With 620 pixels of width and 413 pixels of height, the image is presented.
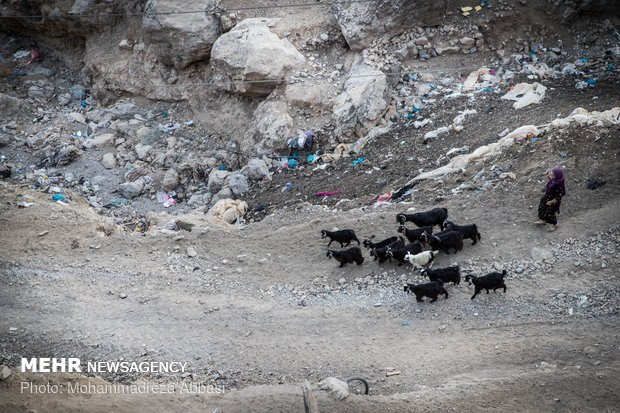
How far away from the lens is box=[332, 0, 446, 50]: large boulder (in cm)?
1507

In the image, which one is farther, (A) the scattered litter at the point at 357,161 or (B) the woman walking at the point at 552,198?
(A) the scattered litter at the point at 357,161

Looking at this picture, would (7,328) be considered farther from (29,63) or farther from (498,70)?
(29,63)

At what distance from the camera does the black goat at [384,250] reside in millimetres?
8672

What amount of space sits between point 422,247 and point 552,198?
223 cm

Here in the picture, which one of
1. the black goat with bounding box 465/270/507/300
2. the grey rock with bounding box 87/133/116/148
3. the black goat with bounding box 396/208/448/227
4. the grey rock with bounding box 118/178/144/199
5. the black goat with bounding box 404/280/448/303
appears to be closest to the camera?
the black goat with bounding box 465/270/507/300

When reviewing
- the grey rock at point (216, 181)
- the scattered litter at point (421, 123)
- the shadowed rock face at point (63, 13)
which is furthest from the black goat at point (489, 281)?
the shadowed rock face at point (63, 13)

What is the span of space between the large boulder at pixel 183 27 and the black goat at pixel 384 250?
431 inches

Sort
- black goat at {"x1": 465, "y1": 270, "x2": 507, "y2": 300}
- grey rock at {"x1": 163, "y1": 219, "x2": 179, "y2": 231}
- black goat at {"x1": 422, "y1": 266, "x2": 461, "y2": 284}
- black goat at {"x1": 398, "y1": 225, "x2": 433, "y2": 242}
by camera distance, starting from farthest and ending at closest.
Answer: grey rock at {"x1": 163, "y1": 219, "x2": 179, "y2": 231}, black goat at {"x1": 398, "y1": 225, "x2": 433, "y2": 242}, black goat at {"x1": 422, "y1": 266, "x2": 461, "y2": 284}, black goat at {"x1": 465, "y1": 270, "x2": 507, "y2": 300}

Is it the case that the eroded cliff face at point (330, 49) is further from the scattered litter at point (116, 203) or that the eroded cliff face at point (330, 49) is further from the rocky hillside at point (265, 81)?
the scattered litter at point (116, 203)

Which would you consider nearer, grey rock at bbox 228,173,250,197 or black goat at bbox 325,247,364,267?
black goat at bbox 325,247,364,267

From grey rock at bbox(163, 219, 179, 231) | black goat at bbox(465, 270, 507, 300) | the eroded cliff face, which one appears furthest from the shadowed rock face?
black goat at bbox(465, 270, 507, 300)

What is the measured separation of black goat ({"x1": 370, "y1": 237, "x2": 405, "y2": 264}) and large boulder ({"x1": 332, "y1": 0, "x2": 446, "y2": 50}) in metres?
8.28

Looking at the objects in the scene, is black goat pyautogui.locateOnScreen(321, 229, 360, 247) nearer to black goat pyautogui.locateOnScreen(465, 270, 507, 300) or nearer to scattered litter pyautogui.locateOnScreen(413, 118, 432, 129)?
black goat pyautogui.locateOnScreen(465, 270, 507, 300)

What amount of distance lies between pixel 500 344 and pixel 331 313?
2.52 m
